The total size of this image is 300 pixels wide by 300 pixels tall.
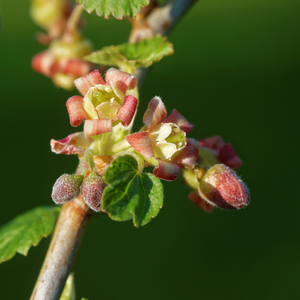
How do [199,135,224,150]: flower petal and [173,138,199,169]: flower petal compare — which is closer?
[173,138,199,169]: flower petal

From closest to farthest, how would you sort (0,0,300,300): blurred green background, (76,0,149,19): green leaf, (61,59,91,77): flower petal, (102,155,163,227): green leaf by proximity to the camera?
(102,155,163,227): green leaf
(76,0,149,19): green leaf
(61,59,91,77): flower petal
(0,0,300,300): blurred green background

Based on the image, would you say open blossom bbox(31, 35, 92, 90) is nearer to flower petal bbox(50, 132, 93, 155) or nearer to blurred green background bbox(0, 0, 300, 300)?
flower petal bbox(50, 132, 93, 155)

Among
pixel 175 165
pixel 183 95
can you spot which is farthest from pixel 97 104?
pixel 183 95

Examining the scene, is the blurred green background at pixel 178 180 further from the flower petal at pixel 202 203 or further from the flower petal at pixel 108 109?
the flower petal at pixel 108 109

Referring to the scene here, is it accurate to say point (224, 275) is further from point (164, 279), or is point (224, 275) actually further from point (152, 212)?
point (152, 212)

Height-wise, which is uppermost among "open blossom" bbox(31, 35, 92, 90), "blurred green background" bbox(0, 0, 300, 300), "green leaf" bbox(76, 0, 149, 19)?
"open blossom" bbox(31, 35, 92, 90)

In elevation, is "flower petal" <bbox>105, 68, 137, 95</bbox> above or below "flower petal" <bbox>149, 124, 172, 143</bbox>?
above

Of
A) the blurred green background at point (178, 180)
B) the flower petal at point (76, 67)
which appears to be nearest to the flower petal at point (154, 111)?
the flower petal at point (76, 67)

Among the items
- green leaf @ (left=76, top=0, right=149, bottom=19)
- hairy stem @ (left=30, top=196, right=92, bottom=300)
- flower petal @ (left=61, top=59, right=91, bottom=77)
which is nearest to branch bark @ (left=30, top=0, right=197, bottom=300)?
hairy stem @ (left=30, top=196, right=92, bottom=300)
